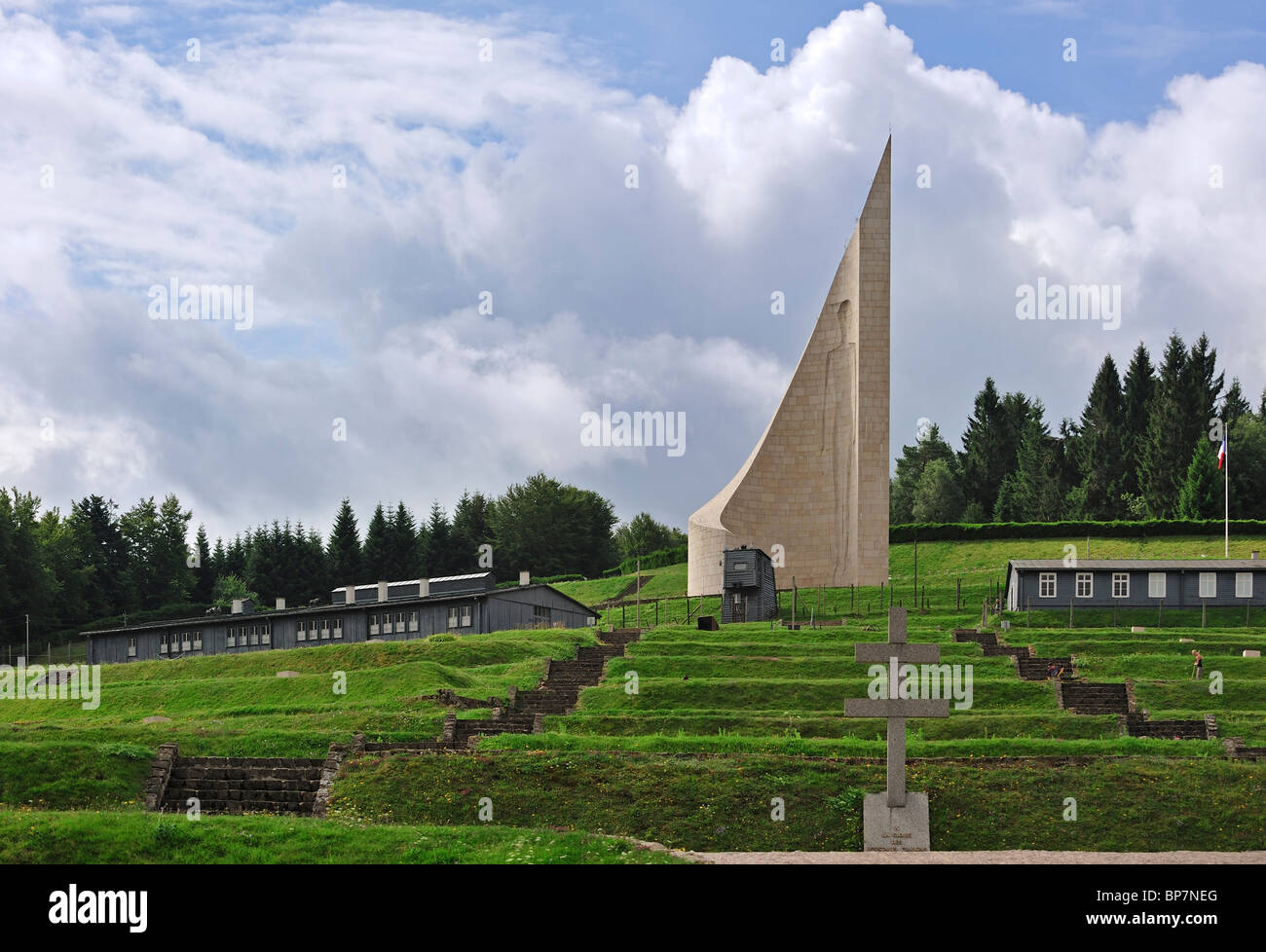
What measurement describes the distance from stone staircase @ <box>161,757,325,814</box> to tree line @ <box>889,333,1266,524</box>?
64551 mm

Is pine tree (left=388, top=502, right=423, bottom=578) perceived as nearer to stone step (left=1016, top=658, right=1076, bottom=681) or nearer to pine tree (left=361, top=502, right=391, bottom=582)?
pine tree (left=361, top=502, right=391, bottom=582)

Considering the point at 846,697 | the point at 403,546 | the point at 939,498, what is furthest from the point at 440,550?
the point at 846,697

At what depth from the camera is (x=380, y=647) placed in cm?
4350

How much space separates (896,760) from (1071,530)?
54859 mm

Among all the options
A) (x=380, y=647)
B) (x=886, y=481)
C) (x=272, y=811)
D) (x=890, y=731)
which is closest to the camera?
(x=890, y=731)

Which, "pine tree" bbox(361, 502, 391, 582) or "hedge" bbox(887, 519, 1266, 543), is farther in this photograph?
"pine tree" bbox(361, 502, 391, 582)

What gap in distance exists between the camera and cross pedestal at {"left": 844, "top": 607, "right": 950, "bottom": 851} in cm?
2072

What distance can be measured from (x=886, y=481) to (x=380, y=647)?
1099 inches

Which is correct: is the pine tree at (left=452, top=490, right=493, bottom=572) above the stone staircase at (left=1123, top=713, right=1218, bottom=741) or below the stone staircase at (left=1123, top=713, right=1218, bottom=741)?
above

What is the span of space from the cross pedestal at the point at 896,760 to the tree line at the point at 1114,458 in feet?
200

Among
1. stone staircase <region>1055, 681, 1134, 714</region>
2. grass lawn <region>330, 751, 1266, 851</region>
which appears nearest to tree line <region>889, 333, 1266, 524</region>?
stone staircase <region>1055, 681, 1134, 714</region>

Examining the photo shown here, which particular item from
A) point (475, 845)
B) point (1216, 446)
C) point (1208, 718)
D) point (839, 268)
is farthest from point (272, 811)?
point (1216, 446)

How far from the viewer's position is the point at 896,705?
70.7 feet
